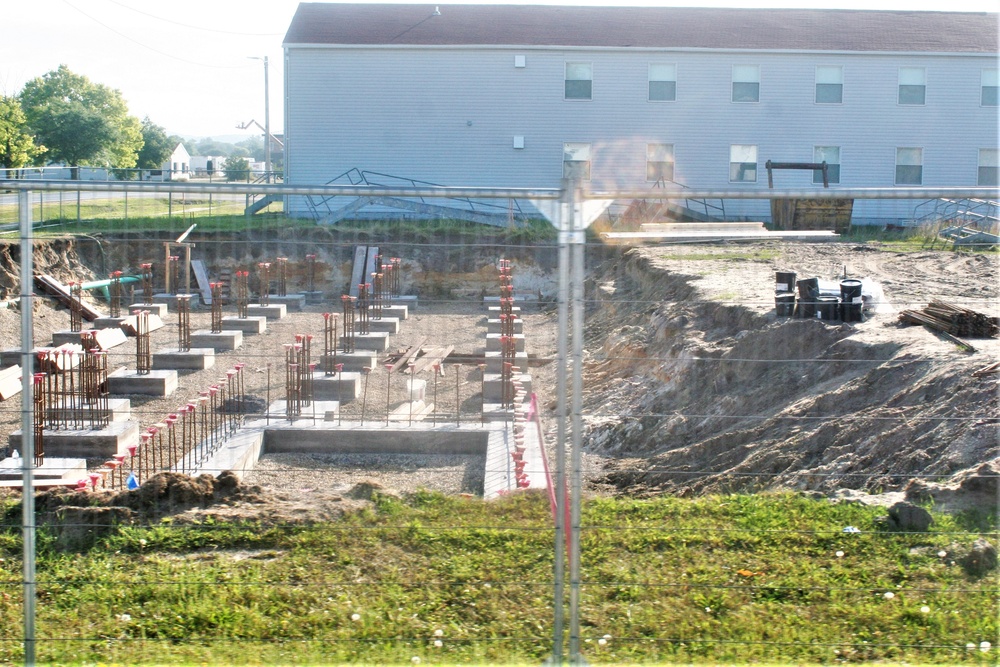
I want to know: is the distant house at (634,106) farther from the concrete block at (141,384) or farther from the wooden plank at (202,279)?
the concrete block at (141,384)

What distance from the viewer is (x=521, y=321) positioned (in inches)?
688

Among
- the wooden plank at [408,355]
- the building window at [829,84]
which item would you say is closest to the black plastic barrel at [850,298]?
the wooden plank at [408,355]

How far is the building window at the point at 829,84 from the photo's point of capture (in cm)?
3153

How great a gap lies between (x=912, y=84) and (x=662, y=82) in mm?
7826

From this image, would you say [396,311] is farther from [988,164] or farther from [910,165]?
[988,164]

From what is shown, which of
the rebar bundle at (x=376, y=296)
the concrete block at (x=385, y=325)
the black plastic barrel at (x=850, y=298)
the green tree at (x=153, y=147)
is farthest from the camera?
the green tree at (x=153, y=147)

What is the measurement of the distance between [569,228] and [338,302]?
57.6 feet

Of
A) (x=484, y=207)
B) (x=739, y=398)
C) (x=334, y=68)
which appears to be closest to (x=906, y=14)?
(x=484, y=207)

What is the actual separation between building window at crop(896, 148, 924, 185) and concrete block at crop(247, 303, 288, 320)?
798 inches

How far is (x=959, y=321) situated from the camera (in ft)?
35.2

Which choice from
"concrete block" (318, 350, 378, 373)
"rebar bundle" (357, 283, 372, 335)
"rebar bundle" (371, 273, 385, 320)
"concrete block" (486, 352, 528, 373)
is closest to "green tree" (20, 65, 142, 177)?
"rebar bundle" (371, 273, 385, 320)

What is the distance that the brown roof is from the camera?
31.3 meters

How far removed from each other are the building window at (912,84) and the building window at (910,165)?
5.04ft

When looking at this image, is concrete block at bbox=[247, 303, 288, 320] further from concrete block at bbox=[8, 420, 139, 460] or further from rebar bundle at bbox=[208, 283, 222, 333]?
concrete block at bbox=[8, 420, 139, 460]
